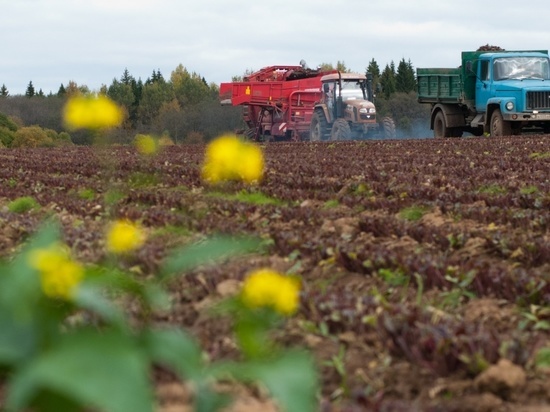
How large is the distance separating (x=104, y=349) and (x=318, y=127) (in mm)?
28541

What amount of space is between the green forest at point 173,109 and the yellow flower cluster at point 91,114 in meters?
41.2

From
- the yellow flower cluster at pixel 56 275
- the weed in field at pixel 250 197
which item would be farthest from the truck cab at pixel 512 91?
the yellow flower cluster at pixel 56 275

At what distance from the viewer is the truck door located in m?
24.7

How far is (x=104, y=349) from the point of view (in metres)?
1.45

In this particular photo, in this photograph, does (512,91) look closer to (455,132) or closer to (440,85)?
(440,85)

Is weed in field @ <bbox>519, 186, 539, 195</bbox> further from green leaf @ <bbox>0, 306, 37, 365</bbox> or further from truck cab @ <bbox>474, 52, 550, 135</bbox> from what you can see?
truck cab @ <bbox>474, 52, 550, 135</bbox>

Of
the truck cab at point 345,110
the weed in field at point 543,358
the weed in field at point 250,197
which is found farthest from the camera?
the truck cab at point 345,110

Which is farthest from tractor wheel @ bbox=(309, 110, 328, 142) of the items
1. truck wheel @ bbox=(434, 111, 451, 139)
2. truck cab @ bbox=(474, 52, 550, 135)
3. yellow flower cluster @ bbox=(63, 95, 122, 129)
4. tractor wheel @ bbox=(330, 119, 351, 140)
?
yellow flower cluster @ bbox=(63, 95, 122, 129)

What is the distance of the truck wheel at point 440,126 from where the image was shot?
90.3 ft

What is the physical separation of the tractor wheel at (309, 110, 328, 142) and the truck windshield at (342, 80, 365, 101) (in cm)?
96

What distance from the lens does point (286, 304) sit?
1659mm

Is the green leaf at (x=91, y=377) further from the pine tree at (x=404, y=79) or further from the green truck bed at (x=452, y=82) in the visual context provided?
the pine tree at (x=404, y=79)

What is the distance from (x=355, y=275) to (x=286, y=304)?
12.3 feet

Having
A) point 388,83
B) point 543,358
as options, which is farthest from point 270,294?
point 388,83
